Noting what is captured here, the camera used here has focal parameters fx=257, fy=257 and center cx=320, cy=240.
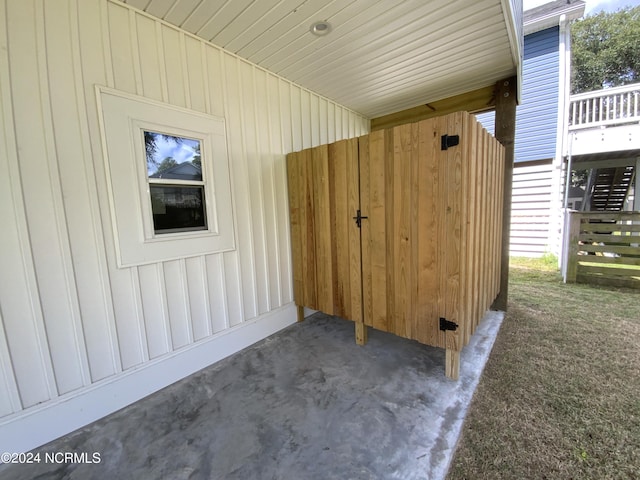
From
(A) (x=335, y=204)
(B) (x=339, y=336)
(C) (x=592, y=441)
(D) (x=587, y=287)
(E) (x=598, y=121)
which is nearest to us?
(C) (x=592, y=441)

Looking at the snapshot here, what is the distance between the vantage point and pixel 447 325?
6.13 feet

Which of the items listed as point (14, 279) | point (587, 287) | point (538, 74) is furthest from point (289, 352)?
point (538, 74)

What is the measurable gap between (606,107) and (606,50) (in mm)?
10659

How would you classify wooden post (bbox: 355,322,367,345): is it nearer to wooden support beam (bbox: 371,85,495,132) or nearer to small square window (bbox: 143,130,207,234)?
small square window (bbox: 143,130,207,234)

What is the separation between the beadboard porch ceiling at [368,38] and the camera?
177cm

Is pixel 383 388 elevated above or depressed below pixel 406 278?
below

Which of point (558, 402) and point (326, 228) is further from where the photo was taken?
point (326, 228)

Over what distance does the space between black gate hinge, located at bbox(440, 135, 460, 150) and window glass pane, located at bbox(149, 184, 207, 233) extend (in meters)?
1.89

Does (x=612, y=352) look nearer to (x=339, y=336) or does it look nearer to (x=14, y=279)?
(x=339, y=336)

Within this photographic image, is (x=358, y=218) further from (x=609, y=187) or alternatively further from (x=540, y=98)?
(x=609, y=187)

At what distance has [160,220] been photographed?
195 centimetres

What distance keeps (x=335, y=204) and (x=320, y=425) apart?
169 centimetres

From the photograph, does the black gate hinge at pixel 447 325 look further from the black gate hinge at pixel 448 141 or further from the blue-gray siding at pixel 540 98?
the blue-gray siding at pixel 540 98

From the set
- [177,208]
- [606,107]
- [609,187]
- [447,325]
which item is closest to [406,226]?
[447,325]
